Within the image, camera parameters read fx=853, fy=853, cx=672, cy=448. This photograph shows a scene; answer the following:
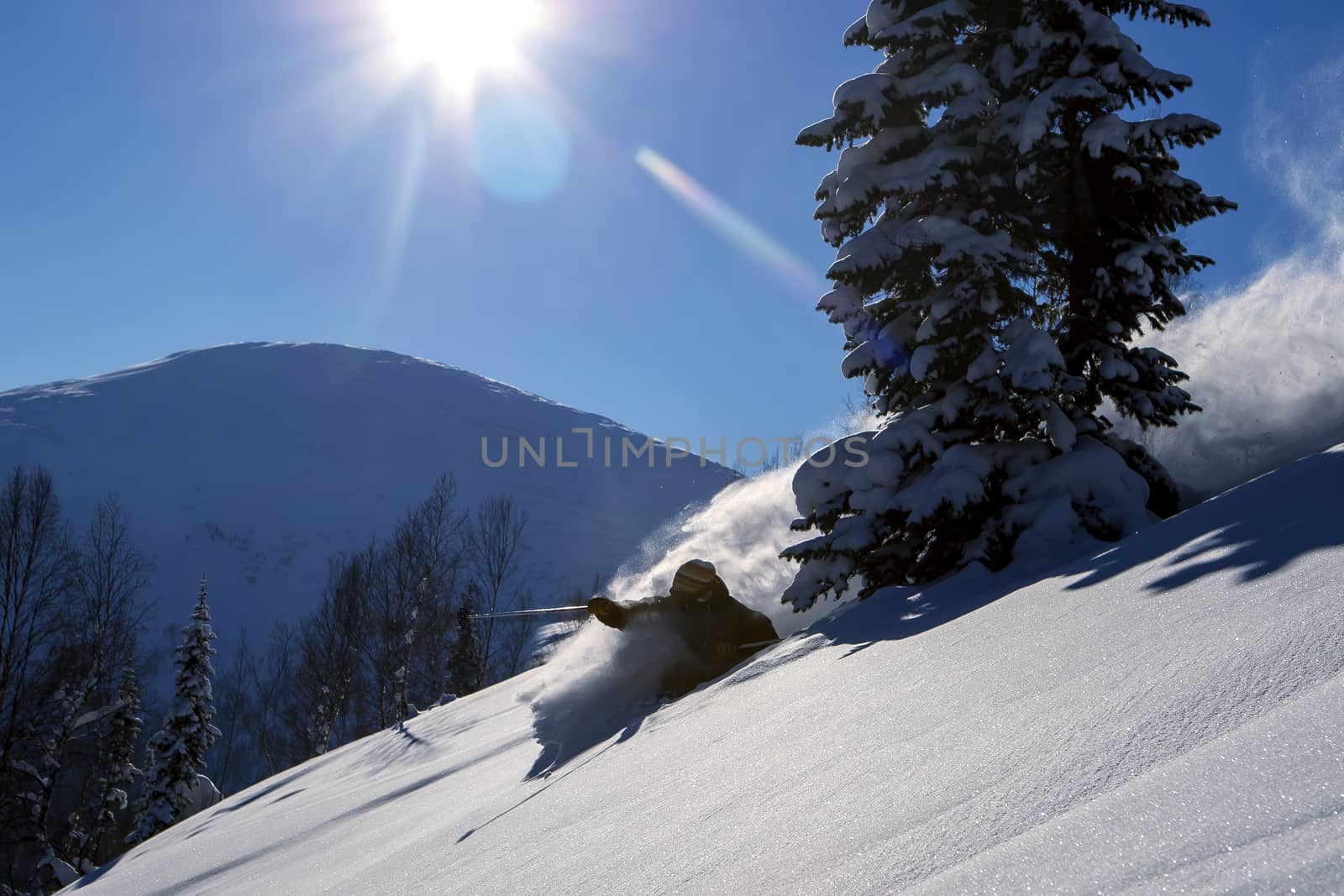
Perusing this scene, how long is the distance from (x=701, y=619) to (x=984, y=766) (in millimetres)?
7727

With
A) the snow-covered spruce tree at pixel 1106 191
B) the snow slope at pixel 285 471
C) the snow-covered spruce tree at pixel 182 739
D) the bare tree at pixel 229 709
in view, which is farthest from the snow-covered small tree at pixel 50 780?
the snow slope at pixel 285 471

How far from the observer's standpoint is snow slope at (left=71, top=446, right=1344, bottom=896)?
1728 mm

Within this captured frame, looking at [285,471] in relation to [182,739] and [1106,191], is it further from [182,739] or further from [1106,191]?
[1106,191]

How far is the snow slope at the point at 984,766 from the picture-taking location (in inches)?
68.0

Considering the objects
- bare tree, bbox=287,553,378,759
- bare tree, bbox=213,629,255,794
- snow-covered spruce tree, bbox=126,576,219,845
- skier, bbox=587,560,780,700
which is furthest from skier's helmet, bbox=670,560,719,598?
bare tree, bbox=213,629,255,794

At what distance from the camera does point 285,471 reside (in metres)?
150

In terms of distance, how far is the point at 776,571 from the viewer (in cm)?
1295

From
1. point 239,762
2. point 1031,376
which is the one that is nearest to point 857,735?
point 1031,376

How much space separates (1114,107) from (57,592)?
99.6 ft

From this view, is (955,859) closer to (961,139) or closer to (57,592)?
(961,139)

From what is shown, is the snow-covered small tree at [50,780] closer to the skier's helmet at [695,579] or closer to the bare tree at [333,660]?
the bare tree at [333,660]

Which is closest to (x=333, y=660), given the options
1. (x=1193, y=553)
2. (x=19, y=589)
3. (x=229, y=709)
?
(x=19, y=589)

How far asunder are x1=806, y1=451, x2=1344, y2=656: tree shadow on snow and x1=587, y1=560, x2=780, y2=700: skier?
2041mm

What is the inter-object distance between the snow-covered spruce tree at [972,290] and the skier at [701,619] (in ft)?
2.50
